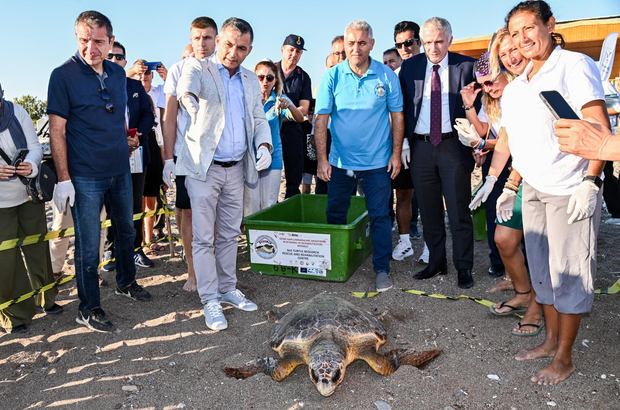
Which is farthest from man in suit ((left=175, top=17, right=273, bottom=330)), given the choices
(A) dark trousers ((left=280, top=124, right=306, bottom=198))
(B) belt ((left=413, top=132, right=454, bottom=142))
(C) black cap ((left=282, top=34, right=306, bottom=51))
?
(C) black cap ((left=282, top=34, right=306, bottom=51))

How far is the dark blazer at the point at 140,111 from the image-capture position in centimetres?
433

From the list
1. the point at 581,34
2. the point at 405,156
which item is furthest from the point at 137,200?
the point at 581,34

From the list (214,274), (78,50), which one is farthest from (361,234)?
(78,50)

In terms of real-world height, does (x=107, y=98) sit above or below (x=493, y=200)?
above

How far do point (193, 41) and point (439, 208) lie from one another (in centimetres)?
273

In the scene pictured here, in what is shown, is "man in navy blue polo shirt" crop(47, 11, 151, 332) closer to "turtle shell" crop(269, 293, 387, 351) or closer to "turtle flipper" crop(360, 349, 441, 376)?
"turtle shell" crop(269, 293, 387, 351)

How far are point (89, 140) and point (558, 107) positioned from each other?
9.89 ft

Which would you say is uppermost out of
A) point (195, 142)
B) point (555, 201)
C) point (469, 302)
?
point (195, 142)

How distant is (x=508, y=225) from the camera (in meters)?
3.07

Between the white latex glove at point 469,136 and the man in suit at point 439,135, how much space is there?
0.16 metres

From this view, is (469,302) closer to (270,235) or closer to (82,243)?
(270,235)

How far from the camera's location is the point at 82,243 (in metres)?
3.31

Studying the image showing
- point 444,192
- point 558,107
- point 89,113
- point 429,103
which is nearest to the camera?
point 558,107

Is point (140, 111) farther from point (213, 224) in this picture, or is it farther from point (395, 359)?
point (395, 359)
